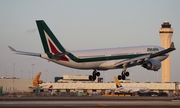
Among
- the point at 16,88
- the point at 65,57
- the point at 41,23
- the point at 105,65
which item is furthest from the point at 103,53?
the point at 16,88

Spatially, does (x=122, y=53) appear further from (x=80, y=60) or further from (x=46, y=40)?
(x=46, y=40)

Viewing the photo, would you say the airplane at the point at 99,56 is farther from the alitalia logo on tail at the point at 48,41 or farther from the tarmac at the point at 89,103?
the tarmac at the point at 89,103

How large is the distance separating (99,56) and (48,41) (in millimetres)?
9978

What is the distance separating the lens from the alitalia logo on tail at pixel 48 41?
81688 mm

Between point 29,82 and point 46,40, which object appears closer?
point 46,40

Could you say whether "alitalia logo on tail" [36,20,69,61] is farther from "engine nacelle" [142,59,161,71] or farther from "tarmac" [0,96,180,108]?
"engine nacelle" [142,59,161,71]

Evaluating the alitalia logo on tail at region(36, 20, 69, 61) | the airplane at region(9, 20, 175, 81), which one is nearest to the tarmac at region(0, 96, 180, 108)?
the airplane at region(9, 20, 175, 81)

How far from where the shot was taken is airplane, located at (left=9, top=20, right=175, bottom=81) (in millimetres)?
81750

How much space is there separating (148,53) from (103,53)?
31.1 ft

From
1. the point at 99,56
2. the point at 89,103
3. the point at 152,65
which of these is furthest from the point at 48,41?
the point at 152,65

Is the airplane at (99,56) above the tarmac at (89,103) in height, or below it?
above

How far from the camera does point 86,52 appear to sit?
8288cm

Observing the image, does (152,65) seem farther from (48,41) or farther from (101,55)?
(48,41)

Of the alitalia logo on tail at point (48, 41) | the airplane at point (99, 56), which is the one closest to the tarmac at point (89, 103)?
the airplane at point (99, 56)
